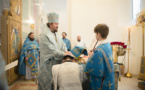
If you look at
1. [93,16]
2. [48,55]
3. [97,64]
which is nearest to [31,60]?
[48,55]

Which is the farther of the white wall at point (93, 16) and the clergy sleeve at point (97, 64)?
the white wall at point (93, 16)

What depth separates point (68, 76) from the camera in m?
1.85

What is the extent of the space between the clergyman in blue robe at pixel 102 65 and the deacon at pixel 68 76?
0.71ft

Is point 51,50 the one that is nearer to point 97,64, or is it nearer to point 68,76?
point 68,76

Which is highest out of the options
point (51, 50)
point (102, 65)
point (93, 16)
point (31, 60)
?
point (93, 16)

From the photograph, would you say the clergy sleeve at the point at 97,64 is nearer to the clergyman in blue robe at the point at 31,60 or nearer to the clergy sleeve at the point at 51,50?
the clergy sleeve at the point at 51,50

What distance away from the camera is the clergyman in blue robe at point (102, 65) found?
1.72 meters

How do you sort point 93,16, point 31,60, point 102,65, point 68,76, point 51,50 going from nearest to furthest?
point 102,65, point 68,76, point 51,50, point 31,60, point 93,16

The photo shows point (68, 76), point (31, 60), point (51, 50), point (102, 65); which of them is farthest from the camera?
point (31, 60)

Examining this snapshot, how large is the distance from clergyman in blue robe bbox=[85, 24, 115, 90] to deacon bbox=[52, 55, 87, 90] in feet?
0.71

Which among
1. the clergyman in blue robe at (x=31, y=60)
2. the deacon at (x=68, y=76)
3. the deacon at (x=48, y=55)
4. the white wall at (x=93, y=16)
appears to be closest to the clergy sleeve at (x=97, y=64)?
the deacon at (x=68, y=76)

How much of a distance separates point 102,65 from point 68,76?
24.8 inches

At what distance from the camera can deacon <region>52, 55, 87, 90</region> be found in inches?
71.6

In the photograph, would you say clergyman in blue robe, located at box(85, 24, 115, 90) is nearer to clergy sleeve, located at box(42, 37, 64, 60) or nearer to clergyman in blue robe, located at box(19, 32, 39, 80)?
clergy sleeve, located at box(42, 37, 64, 60)
